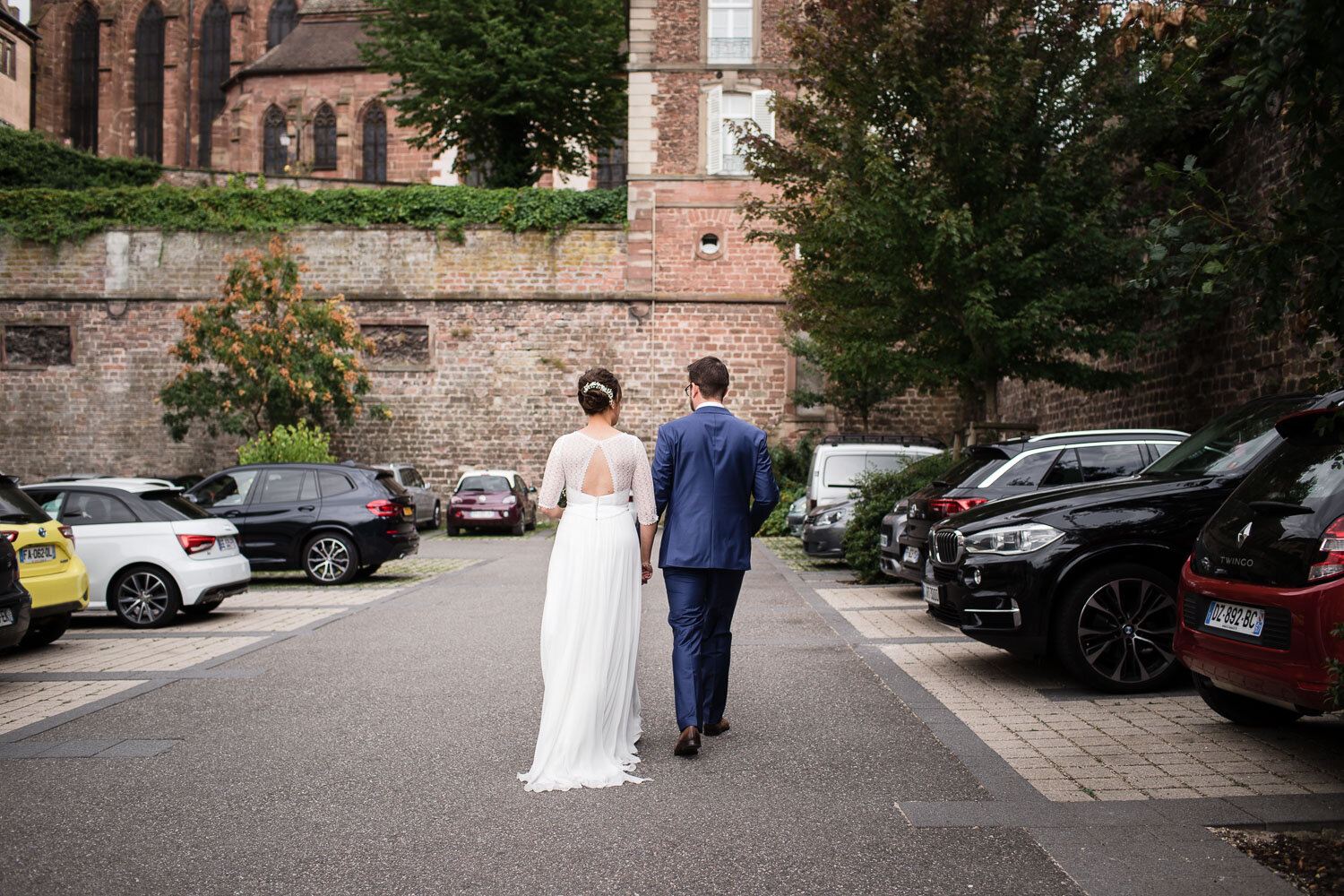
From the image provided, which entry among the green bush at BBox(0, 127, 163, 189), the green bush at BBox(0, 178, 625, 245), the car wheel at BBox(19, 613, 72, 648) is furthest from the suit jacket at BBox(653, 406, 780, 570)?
the green bush at BBox(0, 127, 163, 189)

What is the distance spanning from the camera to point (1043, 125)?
48.8 feet

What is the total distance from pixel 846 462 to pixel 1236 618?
11030mm

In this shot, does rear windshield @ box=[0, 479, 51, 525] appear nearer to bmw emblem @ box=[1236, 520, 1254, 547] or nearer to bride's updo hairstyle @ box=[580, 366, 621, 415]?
bride's updo hairstyle @ box=[580, 366, 621, 415]

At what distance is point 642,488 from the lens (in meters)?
5.68

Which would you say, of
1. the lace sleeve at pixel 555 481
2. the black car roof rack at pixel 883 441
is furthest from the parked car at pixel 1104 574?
the black car roof rack at pixel 883 441

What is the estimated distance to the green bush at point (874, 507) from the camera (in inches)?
536

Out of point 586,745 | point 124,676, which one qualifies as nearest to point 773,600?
point 124,676

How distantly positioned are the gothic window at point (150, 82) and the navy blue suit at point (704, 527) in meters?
56.0

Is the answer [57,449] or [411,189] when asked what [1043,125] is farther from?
[57,449]

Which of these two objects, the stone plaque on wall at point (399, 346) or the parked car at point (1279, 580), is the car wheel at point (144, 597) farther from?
the stone plaque on wall at point (399, 346)

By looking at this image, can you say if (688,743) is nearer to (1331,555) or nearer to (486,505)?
(1331,555)

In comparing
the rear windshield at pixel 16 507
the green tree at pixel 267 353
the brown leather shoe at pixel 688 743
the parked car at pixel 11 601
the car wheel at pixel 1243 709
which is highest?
the green tree at pixel 267 353

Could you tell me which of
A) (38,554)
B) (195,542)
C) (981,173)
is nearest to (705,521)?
(38,554)

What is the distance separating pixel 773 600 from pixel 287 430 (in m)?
16.9
